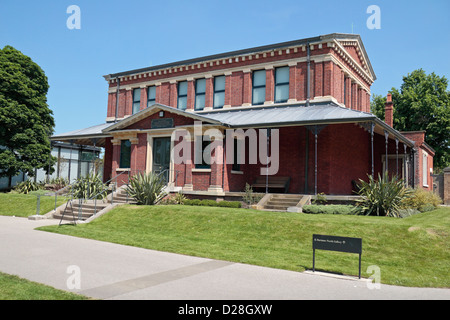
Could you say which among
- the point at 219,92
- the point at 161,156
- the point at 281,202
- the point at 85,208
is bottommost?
the point at 85,208

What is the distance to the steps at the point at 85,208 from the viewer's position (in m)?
15.7

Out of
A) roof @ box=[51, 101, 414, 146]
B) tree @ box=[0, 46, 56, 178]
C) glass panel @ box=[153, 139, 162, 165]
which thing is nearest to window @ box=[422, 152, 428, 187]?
roof @ box=[51, 101, 414, 146]

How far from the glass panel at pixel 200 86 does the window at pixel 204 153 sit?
629 cm

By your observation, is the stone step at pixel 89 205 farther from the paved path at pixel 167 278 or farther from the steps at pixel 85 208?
the paved path at pixel 167 278

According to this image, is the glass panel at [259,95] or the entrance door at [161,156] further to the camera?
the glass panel at [259,95]

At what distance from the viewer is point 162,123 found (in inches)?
786

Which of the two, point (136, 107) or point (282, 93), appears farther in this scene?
point (136, 107)

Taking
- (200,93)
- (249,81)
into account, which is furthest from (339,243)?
(200,93)

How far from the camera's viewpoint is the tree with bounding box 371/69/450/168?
114 feet

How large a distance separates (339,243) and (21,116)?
2534 centimetres

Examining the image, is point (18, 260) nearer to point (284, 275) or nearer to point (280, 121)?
point (284, 275)

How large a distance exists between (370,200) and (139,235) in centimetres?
840

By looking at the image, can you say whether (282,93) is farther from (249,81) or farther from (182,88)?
(182,88)

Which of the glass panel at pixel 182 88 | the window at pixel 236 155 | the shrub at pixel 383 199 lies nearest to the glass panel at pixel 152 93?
the glass panel at pixel 182 88
